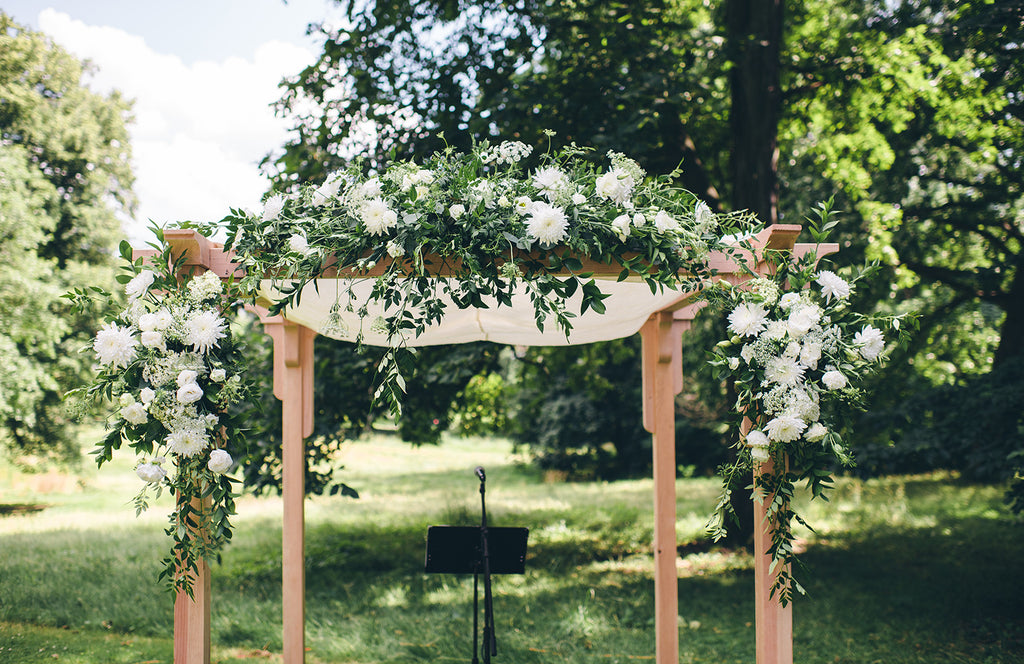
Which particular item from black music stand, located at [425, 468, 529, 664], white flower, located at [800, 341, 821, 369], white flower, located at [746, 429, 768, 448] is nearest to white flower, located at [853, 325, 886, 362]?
white flower, located at [800, 341, 821, 369]

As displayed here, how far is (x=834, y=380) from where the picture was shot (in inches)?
107

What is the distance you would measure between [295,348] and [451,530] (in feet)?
4.42

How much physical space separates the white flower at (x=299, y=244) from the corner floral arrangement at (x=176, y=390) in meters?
0.40

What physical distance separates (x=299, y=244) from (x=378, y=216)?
363 millimetres

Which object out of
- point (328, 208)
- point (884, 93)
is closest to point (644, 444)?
point (884, 93)

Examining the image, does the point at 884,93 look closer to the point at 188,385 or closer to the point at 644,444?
the point at 188,385

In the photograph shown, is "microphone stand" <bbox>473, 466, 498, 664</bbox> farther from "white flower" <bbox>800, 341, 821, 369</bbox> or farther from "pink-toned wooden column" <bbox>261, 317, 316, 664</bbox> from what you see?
"white flower" <bbox>800, 341, 821, 369</bbox>

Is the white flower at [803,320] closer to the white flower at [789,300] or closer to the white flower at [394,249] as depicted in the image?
the white flower at [789,300]

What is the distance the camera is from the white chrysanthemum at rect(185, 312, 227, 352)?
9.31 feet

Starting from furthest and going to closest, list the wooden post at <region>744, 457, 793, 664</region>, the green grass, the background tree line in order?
1. the background tree line
2. the green grass
3. the wooden post at <region>744, 457, 793, 664</region>

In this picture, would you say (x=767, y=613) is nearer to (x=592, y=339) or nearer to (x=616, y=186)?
(x=592, y=339)

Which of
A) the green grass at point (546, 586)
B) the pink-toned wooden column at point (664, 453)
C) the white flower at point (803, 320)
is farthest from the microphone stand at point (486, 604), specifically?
the white flower at point (803, 320)

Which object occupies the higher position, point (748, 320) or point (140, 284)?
point (140, 284)

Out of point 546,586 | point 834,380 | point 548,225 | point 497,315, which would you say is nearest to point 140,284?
point 548,225
